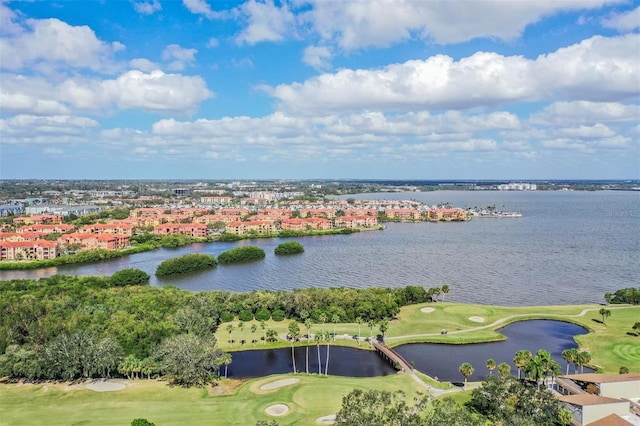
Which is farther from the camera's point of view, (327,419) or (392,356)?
(392,356)

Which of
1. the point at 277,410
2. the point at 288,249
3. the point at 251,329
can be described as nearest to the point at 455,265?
the point at 288,249

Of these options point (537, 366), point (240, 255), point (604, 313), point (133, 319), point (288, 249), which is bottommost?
point (240, 255)

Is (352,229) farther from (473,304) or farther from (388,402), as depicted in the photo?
(388,402)

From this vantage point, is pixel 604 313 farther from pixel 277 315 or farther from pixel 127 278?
pixel 127 278

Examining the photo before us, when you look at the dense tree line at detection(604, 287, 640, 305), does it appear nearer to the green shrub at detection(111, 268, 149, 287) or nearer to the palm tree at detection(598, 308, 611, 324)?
the palm tree at detection(598, 308, 611, 324)

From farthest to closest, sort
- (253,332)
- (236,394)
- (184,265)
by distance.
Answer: (184,265), (253,332), (236,394)

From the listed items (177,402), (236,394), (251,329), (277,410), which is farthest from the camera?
(251,329)

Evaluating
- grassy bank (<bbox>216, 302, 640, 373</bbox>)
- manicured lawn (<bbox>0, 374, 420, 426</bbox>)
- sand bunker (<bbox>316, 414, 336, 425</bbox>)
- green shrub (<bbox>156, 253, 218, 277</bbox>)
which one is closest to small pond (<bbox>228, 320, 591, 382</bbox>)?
grassy bank (<bbox>216, 302, 640, 373</bbox>)
